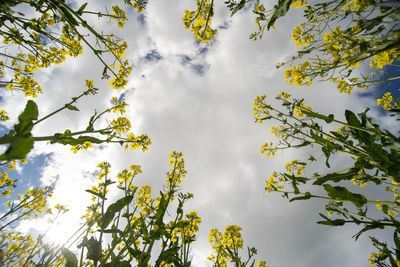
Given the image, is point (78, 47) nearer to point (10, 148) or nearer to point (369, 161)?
point (10, 148)

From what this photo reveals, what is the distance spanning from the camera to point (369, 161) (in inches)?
48.2

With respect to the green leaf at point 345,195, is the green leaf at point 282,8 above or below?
above

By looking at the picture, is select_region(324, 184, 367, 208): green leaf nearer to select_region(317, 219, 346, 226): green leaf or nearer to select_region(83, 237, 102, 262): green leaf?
select_region(317, 219, 346, 226): green leaf

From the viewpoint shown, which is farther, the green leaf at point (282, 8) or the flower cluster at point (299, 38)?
the flower cluster at point (299, 38)

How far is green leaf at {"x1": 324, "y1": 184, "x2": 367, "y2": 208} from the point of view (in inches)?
40.6

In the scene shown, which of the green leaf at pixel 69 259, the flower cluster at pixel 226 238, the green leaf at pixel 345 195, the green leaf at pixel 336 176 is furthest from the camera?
the flower cluster at pixel 226 238

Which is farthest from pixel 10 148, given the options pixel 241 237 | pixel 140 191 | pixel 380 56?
pixel 241 237

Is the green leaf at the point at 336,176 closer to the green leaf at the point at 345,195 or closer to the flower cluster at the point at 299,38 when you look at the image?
the green leaf at the point at 345,195

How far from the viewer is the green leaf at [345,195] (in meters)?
1.03

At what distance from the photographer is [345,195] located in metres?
1.06

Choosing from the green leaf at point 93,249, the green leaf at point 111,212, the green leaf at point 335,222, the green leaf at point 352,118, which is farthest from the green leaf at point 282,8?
the green leaf at point 93,249

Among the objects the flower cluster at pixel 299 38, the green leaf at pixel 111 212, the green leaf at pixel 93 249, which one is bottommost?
the green leaf at pixel 93 249

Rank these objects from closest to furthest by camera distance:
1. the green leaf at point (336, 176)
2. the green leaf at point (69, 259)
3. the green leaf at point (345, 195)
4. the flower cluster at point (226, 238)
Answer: the green leaf at point (345, 195) < the green leaf at point (69, 259) < the green leaf at point (336, 176) < the flower cluster at point (226, 238)

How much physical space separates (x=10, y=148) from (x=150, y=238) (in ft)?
4.83
